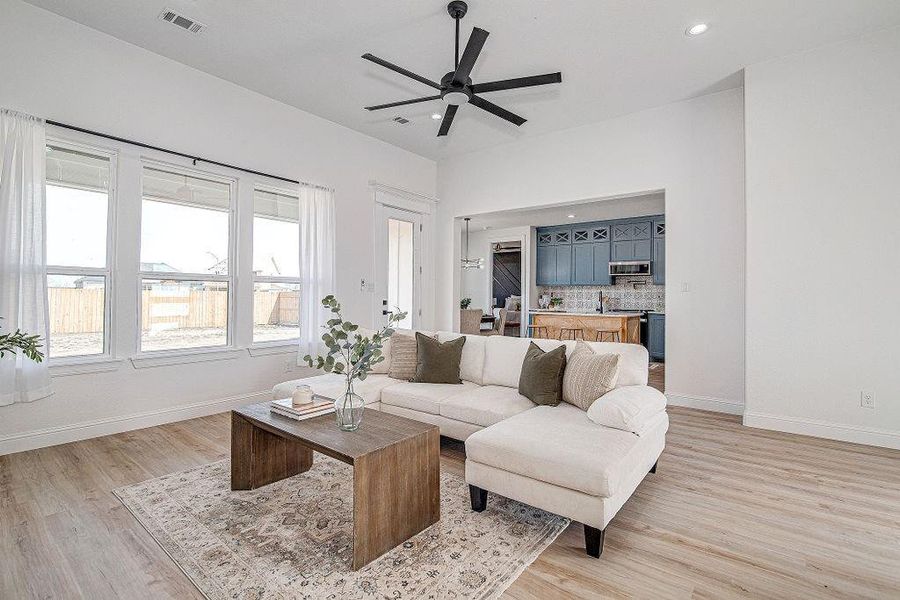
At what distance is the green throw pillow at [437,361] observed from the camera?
3.54 metres

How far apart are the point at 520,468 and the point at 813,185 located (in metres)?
3.54

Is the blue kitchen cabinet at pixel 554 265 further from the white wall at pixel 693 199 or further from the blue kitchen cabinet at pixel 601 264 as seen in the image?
the white wall at pixel 693 199

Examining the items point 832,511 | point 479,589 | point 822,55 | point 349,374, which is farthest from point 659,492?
point 822,55

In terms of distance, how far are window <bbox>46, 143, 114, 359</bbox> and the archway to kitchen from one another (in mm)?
4285

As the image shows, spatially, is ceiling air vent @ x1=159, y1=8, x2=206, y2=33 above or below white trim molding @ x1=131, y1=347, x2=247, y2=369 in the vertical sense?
above

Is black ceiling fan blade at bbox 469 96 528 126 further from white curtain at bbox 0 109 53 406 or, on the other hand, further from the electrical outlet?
the electrical outlet

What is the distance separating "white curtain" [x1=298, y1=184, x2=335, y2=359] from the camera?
4797 mm

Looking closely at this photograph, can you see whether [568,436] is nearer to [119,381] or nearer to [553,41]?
[553,41]

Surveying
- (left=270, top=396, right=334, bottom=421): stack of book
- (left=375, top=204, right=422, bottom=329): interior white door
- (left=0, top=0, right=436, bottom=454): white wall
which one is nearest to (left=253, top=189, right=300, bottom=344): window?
(left=0, top=0, right=436, bottom=454): white wall

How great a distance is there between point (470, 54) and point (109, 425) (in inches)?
157

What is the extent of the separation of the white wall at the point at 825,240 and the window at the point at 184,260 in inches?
198

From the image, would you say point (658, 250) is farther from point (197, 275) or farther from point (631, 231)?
point (197, 275)

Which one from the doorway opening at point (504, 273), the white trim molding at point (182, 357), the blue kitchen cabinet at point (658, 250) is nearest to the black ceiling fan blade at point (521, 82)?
the white trim molding at point (182, 357)

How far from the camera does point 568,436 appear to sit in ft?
7.16
